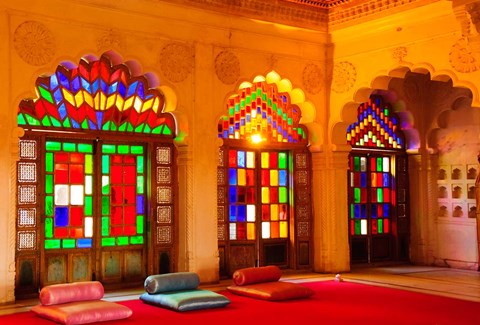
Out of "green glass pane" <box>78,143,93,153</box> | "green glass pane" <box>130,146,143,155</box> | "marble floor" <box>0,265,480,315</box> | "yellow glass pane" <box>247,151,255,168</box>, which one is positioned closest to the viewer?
"marble floor" <box>0,265,480,315</box>

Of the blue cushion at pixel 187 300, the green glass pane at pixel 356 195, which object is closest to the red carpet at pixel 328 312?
the blue cushion at pixel 187 300

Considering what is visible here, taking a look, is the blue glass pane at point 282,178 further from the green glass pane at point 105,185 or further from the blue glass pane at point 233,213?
the green glass pane at point 105,185

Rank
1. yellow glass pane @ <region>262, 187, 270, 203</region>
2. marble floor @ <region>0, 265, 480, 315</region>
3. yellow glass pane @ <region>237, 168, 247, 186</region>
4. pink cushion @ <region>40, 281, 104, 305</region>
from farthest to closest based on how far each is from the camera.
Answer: yellow glass pane @ <region>262, 187, 270, 203</region>, yellow glass pane @ <region>237, 168, 247, 186</region>, marble floor @ <region>0, 265, 480, 315</region>, pink cushion @ <region>40, 281, 104, 305</region>

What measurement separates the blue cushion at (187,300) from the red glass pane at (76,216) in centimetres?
172

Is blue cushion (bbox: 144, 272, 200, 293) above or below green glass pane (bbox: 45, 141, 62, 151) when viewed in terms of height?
below

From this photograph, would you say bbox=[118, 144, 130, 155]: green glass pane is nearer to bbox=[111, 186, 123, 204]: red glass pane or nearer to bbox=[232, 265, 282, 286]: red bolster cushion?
bbox=[111, 186, 123, 204]: red glass pane

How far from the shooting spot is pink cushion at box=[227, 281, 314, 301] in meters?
8.66

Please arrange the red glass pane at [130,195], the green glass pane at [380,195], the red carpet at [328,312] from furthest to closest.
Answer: the green glass pane at [380,195] < the red glass pane at [130,195] < the red carpet at [328,312]

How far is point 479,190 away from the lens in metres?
11.2

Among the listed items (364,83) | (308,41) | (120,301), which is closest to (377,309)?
(120,301)

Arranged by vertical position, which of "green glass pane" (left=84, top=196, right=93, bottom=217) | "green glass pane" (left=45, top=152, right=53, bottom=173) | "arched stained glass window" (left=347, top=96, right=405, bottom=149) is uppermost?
"arched stained glass window" (left=347, top=96, right=405, bottom=149)

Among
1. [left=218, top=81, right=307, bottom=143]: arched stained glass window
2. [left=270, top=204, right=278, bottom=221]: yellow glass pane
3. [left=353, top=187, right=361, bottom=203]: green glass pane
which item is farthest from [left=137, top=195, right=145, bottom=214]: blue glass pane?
[left=353, top=187, right=361, bottom=203]: green glass pane

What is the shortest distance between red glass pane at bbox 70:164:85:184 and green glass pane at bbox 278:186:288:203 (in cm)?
340

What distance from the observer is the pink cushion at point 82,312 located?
7215mm
